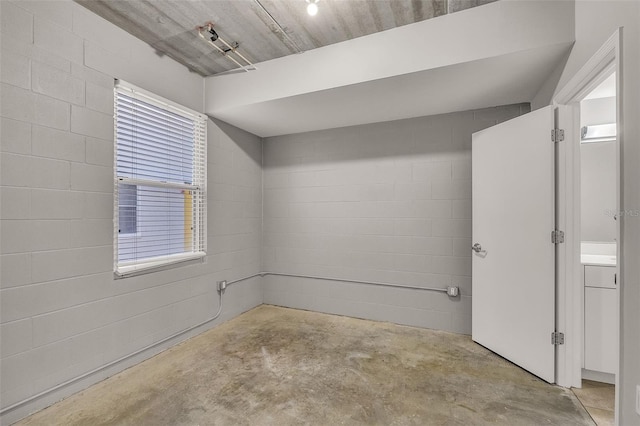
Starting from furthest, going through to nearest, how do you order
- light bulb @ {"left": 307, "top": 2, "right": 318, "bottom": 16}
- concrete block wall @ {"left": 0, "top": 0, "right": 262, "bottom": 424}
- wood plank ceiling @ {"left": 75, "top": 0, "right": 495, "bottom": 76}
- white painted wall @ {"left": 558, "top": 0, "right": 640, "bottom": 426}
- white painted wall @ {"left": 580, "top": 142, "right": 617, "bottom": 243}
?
1. white painted wall @ {"left": 580, "top": 142, "right": 617, "bottom": 243}
2. wood plank ceiling @ {"left": 75, "top": 0, "right": 495, "bottom": 76}
3. light bulb @ {"left": 307, "top": 2, "right": 318, "bottom": 16}
4. concrete block wall @ {"left": 0, "top": 0, "right": 262, "bottom": 424}
5. white painted wall @ {"left": 558, "top": 0, "right": 640, "bottom": 426}

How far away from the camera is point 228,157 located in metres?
3.60

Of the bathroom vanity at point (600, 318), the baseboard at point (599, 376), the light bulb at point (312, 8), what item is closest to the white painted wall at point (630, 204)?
the bathroom vanity at point (600, 318)

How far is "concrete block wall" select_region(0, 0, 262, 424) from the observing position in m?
1.81

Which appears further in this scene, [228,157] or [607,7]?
[228,157]

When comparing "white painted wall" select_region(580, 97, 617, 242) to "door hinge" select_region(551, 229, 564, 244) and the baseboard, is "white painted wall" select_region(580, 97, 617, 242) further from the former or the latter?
the baseboard

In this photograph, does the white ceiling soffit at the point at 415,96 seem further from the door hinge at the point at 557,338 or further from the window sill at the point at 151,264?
the door hinge at the point at 557,338

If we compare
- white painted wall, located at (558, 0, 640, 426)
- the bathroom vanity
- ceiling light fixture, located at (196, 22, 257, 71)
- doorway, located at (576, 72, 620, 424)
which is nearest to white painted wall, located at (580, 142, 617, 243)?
doorway, located at (576, 72, 620, 424)

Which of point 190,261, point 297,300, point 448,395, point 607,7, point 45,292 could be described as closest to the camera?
point 607,7

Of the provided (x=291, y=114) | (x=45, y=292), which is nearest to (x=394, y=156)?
(x=291, y=114)

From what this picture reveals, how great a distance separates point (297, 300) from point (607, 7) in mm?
3878

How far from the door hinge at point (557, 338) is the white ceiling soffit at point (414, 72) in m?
2.07

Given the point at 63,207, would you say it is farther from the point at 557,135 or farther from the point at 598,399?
the point at 598,399

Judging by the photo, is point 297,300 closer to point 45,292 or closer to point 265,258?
point 265,258

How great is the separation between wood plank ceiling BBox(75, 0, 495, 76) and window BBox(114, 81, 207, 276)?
0.52 m
